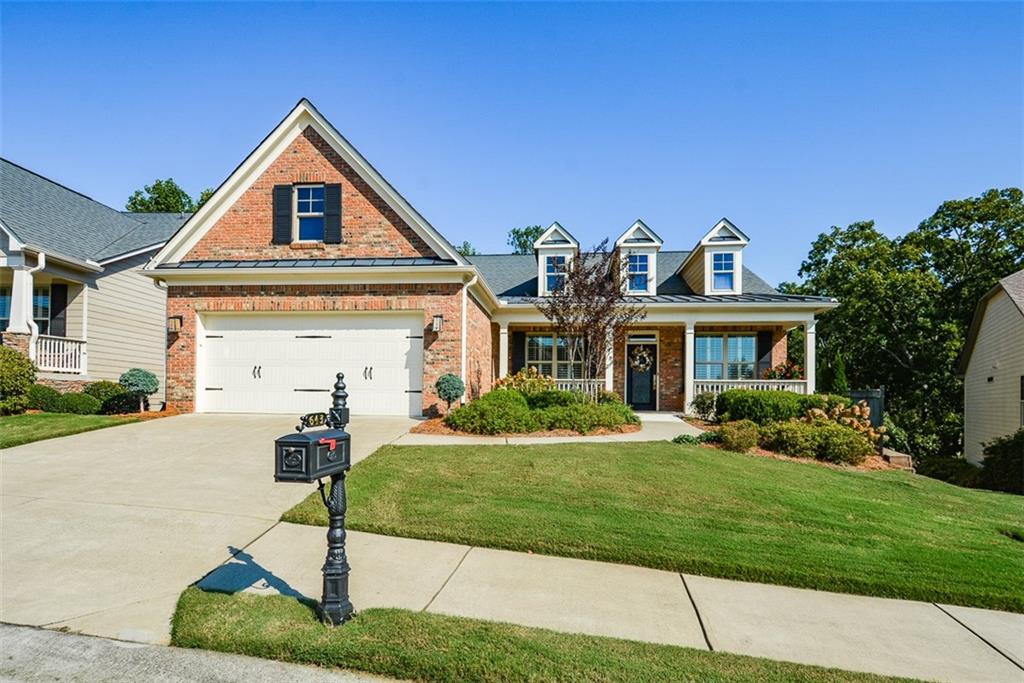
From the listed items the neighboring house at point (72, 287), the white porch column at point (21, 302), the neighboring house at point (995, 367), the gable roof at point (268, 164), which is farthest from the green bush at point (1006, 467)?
the white porch column at point (21, 302)

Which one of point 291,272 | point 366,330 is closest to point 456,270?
point 366,330

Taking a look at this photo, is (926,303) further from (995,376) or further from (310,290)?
(310,290)

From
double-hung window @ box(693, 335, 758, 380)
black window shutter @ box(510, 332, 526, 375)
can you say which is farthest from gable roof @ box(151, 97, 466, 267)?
double-hung window @ box(693, 335, 758, 380)

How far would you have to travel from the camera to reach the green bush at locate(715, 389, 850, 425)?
476 inches

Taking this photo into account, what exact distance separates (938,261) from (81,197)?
117 feet

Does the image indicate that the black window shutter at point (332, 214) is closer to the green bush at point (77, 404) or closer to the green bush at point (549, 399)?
the green bush at point (549, 399)

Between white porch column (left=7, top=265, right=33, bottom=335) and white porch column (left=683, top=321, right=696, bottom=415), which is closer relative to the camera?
white porch column (left=7, top=265, right=33, bottom=335)

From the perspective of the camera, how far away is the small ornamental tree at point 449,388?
11.8 metres

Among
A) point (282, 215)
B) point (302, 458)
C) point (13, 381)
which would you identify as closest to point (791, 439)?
point (302, 458)

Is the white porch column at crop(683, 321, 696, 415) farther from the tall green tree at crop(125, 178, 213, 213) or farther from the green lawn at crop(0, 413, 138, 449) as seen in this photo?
the tall green tree at crop(125, 178, 213, 213)

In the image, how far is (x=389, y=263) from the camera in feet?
40.8

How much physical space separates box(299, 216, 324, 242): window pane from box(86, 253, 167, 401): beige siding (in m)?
5.28

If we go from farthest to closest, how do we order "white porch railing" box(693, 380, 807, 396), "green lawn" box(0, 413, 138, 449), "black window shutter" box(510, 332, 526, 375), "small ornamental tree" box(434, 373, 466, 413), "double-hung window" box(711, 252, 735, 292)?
"black window shutter" box(510, 332, 526, 375), "double-hung window" box(711, 252, 735, 292), "white porch railing" box(693, 380, 807, 396), "small ornamental tree" box(434, 373, 466, 413), "green lawn" box(0, 413, 138, 449)

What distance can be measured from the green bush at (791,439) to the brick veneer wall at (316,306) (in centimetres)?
656
